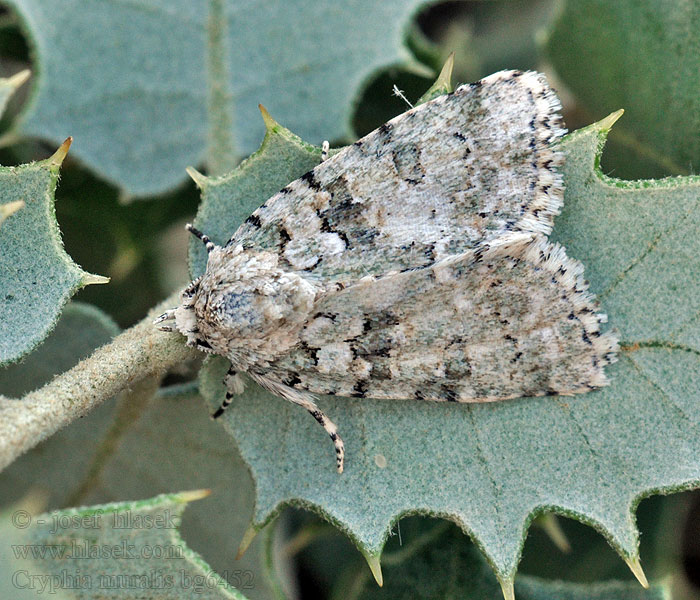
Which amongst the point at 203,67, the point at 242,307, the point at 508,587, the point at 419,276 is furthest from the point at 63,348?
the point at 508,587

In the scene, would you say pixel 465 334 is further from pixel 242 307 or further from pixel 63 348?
pixel 63 348

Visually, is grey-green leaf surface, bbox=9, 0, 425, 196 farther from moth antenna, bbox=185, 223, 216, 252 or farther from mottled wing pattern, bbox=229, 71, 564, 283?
moth antenna, bbox=185, 223, 216, 252

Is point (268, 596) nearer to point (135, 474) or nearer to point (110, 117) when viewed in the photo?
point (135, 474)

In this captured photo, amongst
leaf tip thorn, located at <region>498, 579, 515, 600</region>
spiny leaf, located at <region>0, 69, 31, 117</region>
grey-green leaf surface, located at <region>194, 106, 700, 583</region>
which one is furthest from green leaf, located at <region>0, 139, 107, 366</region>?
leaf tip thorn, located at <region>498, 579, 515, 600</region>

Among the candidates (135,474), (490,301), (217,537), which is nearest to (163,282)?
(135,474)

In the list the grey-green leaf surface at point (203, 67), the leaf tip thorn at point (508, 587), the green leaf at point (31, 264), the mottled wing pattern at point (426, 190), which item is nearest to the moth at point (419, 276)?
the mottled wing pattern at point (426, 190)

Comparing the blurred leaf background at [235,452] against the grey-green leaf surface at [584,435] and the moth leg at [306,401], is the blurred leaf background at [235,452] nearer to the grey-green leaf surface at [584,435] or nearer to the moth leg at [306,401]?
the moth leg at [306,401]
